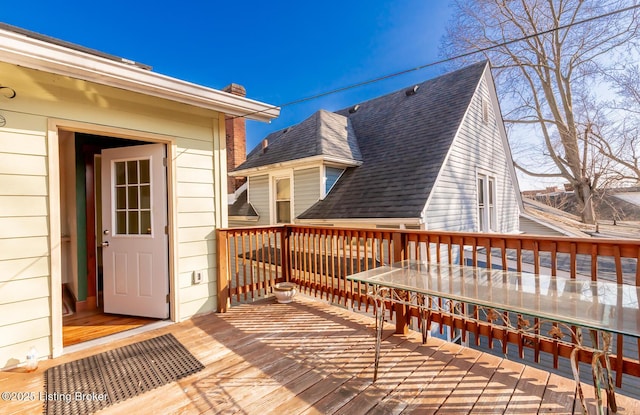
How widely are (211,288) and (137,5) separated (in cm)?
735

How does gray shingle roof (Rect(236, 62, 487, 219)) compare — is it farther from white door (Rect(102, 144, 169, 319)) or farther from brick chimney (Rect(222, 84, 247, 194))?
white door (Rect(102, 144, 169, 319))

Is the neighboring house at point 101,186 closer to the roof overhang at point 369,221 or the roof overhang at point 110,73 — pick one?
the roof overhang at point 110,73

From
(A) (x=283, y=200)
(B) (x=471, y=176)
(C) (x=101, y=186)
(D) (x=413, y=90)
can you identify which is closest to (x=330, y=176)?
(A) (x=283, y=200)

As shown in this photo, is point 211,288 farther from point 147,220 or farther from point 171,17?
point 171,17

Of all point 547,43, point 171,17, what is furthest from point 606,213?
point 171,17

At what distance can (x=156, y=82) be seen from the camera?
2959 millimetres

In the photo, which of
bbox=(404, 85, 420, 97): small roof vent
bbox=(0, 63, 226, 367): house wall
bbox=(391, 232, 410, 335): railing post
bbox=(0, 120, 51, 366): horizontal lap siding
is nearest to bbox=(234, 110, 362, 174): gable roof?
bbox=(404, 85, 420, 97): small roof vent

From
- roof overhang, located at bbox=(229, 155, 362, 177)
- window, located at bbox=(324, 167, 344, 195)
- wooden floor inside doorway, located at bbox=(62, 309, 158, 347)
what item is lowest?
wooden floor inside doorway, located at bbox=(62, 309, 158, 347)

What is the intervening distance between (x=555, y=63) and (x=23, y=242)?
1795 centimetres

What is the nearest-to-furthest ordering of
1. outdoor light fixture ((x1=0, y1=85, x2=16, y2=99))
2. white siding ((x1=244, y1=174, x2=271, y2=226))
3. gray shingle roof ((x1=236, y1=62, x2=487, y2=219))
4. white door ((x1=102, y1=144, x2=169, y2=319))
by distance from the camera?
outdoor light fixture ((x1=0, y1=85, x2=16, y2=99))
white door ((x1=102, y1=144, x2=169, y2=319))
gray shingle roof ((x1=236, y1=62, x2=487, y2=219))
white siding ((x1=244, y1=174, x2=271, y2=226))

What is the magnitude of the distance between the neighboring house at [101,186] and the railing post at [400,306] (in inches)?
88.8

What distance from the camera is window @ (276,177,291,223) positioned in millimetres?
8391

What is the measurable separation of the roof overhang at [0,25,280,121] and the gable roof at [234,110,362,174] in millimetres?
3841

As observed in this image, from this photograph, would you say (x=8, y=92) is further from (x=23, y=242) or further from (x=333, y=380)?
(x=333, y=380)
